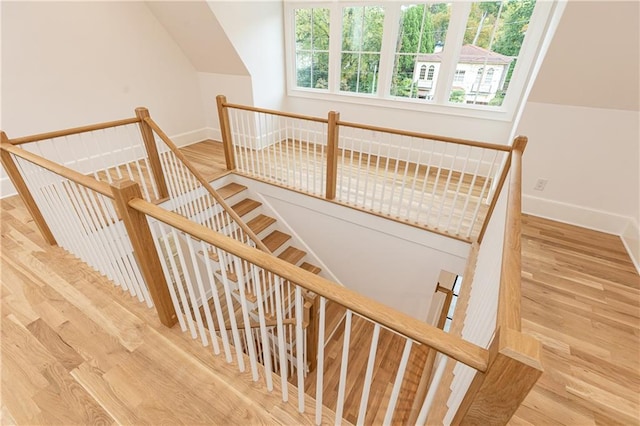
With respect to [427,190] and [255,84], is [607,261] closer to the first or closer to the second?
[427,190]

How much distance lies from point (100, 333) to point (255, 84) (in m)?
3.80

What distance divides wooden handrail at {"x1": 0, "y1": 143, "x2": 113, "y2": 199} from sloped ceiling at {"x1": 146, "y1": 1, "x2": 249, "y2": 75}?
2626mm

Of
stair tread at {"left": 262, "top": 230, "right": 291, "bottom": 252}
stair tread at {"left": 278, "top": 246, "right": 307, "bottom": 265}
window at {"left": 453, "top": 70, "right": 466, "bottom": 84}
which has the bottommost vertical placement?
stair tread at {"left": 278, "top": 246, "right": 307, "bottom": 265}

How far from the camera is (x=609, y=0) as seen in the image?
6.44ft

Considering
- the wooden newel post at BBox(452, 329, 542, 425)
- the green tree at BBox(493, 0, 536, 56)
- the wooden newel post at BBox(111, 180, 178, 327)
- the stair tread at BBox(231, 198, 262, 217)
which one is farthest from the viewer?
the stair tread at BBox(231, 198, 262, 217)

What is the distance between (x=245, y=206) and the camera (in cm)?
390

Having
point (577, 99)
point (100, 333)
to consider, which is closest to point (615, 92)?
point (577, 99)

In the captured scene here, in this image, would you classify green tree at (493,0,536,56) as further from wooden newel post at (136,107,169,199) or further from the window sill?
wooden newel post at (136,107,169,199)

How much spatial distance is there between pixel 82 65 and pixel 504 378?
187 inches

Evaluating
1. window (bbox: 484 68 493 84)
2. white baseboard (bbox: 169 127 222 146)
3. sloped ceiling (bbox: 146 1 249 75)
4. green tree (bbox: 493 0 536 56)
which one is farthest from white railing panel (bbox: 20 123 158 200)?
green tree (bbox: 493 0 536 56)

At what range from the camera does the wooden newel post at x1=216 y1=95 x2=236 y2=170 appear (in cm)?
342

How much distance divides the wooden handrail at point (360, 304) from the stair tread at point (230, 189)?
271cm

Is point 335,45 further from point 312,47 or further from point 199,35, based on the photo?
point 199,35

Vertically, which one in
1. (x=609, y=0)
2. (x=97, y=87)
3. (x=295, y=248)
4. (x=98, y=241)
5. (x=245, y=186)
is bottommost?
(x=295, y=248)
